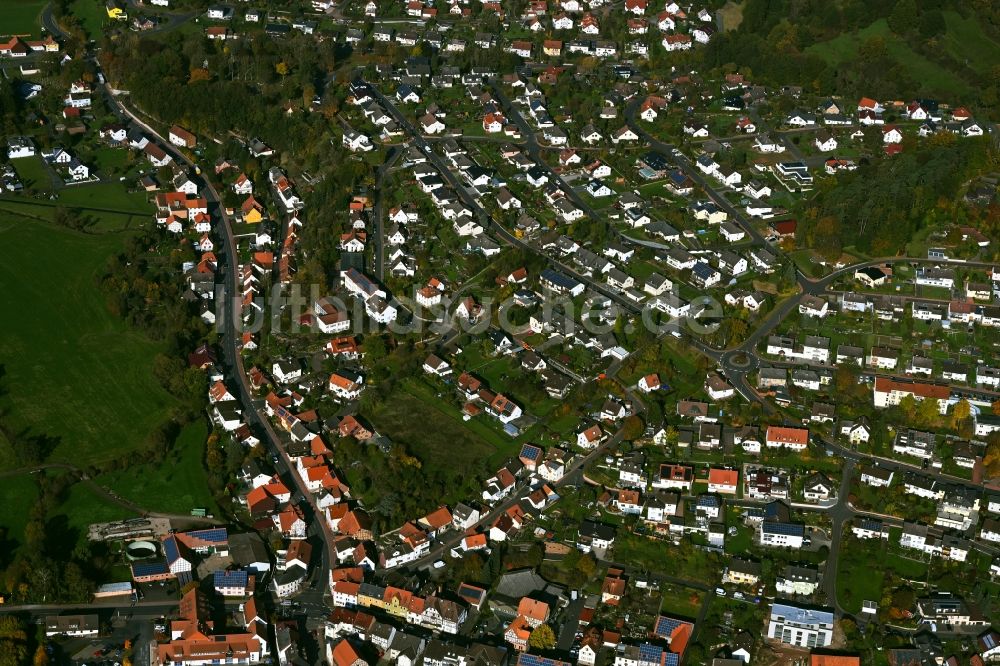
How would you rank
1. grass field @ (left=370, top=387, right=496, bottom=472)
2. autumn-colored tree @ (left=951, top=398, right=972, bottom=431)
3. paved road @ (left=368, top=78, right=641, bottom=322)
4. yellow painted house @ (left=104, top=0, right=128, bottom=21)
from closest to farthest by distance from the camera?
grass field @ (left=370, top=387, right=496, bottom=472), autumn-colored tree @ (left=951, top=398, right=972, bottom=431), paved road @ (left=368, top=78, right=641, bottom=322), yellow painted house @ (left=104, top=0, right=128, bottom=21)

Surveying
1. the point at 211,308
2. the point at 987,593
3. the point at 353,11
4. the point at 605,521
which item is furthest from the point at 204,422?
the point at 353,11

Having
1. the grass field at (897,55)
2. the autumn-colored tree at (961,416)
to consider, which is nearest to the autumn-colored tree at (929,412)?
the autumn-colored tree at (961,416)

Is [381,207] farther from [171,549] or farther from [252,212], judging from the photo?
[171,549]

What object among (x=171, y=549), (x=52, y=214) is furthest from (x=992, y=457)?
(x=52, y=214)

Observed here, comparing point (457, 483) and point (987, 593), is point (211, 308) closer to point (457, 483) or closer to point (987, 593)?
point (457, 483)

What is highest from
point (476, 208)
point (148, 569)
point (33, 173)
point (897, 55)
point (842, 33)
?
point (842, 33)

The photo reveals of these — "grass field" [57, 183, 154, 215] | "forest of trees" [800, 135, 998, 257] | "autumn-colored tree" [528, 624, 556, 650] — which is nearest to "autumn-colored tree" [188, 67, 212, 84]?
"grass field" [57, 183, 154, 215]

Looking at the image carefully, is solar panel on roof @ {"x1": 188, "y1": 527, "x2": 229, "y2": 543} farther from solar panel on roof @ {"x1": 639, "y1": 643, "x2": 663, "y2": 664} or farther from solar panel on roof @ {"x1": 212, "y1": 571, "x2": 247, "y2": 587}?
solar panel on roof @ {"x1": 639, "y1": 643, "x2": 663, "y2": 664}
